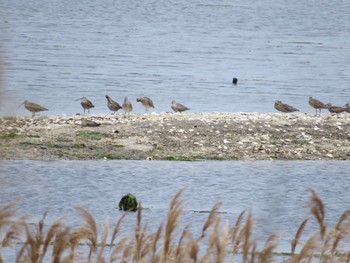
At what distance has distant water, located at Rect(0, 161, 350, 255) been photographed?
13914 mm

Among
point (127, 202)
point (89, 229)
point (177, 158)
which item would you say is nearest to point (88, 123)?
point (177, 158)

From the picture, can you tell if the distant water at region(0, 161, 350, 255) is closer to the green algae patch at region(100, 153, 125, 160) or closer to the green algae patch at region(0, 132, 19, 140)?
the green algae patch at region(100, 153, 125, 160)

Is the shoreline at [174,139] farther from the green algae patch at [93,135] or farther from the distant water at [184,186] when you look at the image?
the distant water at [184,186]

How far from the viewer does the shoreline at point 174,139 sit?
17672 millimetres

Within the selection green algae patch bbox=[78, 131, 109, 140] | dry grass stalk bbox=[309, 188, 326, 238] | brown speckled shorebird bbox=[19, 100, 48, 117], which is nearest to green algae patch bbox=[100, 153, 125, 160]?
green algae patch bbox=[78, 131, 109, 140]

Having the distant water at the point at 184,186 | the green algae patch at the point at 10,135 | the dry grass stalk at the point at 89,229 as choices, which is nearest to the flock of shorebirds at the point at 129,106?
the green algae patch at the point at 10,135

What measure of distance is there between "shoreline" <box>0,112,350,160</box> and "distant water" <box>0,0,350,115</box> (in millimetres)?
1696

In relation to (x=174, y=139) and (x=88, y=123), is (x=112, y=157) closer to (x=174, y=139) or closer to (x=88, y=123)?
(x=174, y=139)

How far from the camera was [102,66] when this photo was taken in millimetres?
35469

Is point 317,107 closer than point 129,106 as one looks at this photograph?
No

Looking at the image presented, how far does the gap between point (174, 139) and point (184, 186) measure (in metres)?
4.72

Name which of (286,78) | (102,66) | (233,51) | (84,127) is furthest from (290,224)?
(233,51)

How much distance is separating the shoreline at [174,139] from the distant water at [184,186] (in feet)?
0.85

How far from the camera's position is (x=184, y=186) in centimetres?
1354
